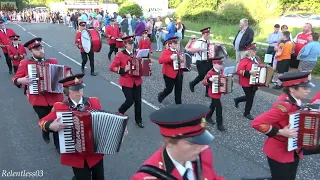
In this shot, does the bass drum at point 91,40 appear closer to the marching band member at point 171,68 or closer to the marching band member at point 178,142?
the marching band member at point 171,68

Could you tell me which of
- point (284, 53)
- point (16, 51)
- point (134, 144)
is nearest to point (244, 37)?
point (284, 53)

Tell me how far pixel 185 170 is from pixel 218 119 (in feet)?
16.3

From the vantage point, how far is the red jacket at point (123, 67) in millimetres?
7070

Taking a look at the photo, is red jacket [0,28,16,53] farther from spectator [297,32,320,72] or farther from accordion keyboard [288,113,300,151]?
accordion keyboard [288,113,300,151]

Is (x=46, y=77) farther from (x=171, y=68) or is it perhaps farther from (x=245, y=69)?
(x=245, y=69)

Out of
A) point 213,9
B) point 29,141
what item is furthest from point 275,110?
point 213,9

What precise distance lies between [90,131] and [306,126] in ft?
8.10

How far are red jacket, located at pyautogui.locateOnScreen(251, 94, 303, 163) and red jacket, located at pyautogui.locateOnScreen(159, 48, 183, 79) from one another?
428 cm

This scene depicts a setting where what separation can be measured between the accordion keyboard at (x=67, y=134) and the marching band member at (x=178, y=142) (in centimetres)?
173

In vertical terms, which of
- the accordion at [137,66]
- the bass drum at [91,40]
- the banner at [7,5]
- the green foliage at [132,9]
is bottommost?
the accordion at [137,66]

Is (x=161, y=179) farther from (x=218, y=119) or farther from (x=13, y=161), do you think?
(x=218, y=119)

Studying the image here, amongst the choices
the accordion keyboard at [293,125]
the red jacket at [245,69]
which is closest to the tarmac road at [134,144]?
the red jacket at [245,69]

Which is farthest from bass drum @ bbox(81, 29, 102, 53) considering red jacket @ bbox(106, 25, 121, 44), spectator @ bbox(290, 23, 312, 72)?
spectator @ bbox(290, 23, 312, 72)

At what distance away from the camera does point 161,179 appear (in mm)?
2350
